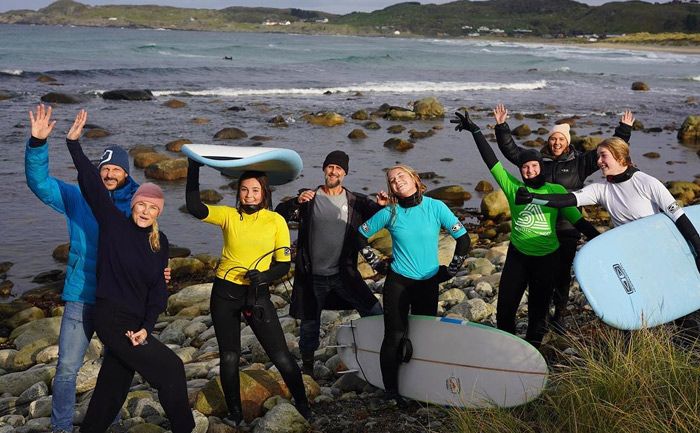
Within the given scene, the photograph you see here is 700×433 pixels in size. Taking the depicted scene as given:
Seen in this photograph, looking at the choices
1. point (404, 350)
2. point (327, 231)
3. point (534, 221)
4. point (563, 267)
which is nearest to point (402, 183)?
point (327, 231)

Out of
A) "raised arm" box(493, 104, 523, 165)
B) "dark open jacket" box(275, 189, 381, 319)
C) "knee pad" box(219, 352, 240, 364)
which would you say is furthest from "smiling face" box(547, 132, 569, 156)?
"knee pad" box(219, 352, 240, 364)

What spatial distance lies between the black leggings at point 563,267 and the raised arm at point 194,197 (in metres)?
3.05

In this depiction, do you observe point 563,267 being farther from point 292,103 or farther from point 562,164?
point 292,103

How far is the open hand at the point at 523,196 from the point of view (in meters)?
5.72

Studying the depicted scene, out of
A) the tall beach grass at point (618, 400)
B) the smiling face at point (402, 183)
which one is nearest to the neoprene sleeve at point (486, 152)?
the smiling face at point (402, 183)

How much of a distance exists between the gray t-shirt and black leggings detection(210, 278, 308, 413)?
82cm

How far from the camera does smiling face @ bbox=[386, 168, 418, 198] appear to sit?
555 centimetres

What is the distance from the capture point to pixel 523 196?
5719mm

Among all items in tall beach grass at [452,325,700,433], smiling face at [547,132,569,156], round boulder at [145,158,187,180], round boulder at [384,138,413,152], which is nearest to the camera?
tall beach grass at [452,325,700,433]

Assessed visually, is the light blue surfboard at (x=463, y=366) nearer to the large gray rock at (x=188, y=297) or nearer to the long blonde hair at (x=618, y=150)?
the long blonde hair at (x=618, y=150)

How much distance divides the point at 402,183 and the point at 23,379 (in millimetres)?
4220

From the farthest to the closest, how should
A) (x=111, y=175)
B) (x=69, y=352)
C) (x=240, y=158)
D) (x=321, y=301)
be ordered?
(x=321, y=301) < (x=240, y=158) < (x=111, y=175) < (x=69, y=352)

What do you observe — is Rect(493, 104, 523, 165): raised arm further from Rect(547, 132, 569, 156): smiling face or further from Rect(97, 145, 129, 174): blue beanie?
Rect(97, 145, 129, 174): blue beanie

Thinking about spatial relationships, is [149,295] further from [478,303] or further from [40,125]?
[478,303]
